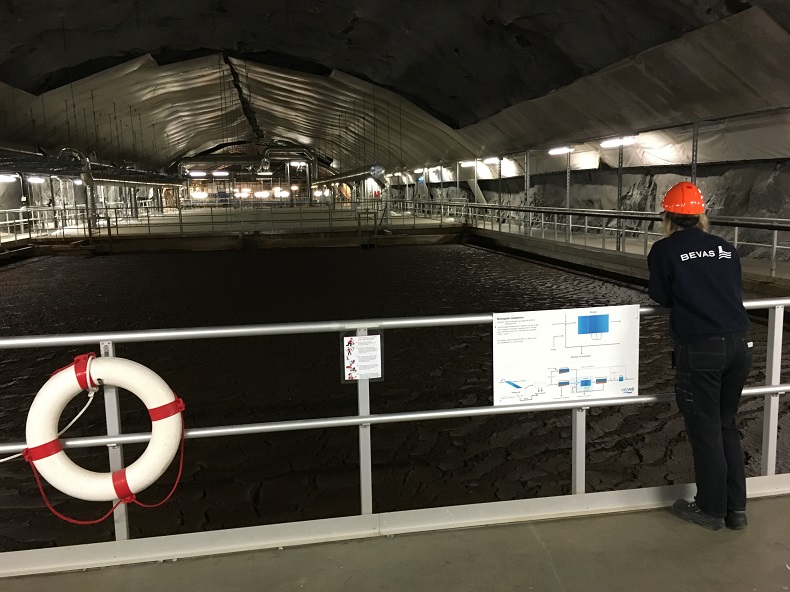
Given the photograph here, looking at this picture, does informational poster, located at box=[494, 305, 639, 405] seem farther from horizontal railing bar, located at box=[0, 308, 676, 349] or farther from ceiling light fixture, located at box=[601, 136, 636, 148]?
ceiling light fixture, located at box=[601, 136, 636, 148]

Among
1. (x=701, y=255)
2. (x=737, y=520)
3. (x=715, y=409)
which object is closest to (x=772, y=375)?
(x=715, y=409)

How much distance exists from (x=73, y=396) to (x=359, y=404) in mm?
1269

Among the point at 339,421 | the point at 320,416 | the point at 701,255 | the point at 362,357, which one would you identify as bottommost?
the point at 320,416

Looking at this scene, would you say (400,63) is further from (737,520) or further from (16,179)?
(737,520)

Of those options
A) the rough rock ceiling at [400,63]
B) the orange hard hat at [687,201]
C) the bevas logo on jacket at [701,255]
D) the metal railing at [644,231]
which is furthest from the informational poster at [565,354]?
the rough rock ceiling at [400,63]

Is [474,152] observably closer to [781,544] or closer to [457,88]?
[457,88]

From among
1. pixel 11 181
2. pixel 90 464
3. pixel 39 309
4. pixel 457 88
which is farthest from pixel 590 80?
pixel 11 181

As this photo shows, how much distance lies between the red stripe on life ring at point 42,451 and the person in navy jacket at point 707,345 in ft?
9.26

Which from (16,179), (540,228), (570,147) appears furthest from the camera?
(16,179)

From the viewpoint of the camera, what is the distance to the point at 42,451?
286 cm

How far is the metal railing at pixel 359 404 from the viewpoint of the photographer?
9.77 feet

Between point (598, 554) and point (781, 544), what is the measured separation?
0.84 meters

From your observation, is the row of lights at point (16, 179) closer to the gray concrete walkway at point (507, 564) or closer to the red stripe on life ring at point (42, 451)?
the red stripe on life ring at point (42, 451)

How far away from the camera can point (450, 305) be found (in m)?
11.6
